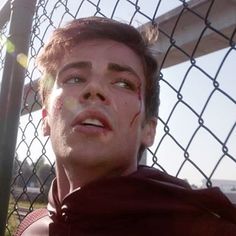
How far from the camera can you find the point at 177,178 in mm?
1425

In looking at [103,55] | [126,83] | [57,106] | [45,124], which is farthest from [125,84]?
[45,124]

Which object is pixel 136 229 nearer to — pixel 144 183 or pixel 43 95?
pixel 144 183

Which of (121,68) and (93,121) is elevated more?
(121,68)

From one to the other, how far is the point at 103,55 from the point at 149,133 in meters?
0.32

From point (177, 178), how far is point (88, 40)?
62cm

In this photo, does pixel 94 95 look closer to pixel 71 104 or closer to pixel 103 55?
pixel 71 104

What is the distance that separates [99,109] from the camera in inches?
54.9

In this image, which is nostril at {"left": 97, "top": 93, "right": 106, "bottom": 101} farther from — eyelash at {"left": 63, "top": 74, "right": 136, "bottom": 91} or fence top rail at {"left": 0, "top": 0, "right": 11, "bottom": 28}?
fence top rail at {"left": 0, "top": 0, "right": 11, "bottom": 28}

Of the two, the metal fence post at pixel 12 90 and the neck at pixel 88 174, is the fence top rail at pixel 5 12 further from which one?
the neck at pixel 88 174

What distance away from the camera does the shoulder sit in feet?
5.23

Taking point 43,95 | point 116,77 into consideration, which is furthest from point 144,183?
point 43,95

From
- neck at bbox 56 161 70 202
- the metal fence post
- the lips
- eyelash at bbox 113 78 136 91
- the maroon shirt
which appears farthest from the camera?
the metal fence post

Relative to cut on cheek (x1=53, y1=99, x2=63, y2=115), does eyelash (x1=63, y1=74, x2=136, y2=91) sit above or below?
above

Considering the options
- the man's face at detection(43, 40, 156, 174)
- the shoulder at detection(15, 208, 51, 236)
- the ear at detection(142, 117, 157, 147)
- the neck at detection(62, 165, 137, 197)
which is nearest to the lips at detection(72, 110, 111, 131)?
the man's face at detection(43, 40, 156, 174)
